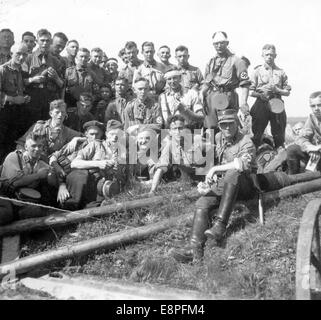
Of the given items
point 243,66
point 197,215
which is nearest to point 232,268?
point 197,215

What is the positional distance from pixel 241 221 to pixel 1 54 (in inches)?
211

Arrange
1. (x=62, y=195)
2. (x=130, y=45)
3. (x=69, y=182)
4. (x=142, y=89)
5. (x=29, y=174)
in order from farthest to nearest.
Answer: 1. (x=130, y=45)
2. (x=142, y=89)
3. (x=69, y=182)
4. (x=62, y=195)
5. (x=29, y=174)

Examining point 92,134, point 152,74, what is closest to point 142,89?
point 152,74

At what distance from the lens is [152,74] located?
9820 mm

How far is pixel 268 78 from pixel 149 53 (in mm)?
2537

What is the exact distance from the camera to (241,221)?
22.1ft

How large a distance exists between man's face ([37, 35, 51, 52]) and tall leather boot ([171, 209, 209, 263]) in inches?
184

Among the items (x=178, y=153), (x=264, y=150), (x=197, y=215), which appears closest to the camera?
(x=197, y=215)

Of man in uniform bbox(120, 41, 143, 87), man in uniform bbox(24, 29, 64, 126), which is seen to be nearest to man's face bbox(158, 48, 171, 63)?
man in uniform bbox(120, 41, 143, 87)

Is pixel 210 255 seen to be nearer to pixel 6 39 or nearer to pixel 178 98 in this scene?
pixel 178 98

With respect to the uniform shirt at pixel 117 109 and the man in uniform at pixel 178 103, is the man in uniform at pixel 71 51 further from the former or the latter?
the man in uniform at pixel 178 103

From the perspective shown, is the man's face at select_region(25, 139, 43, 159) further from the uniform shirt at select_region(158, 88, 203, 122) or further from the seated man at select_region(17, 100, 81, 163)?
the uniform shirt at select_region(158, 88, 203, 122)

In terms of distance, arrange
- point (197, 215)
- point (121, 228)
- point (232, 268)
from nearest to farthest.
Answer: point (232, 268) < point (197, 215) < point (121, 228)
